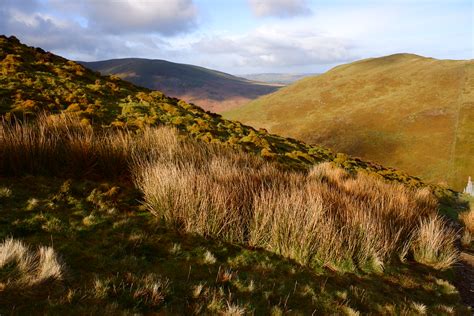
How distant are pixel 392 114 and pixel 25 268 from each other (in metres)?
87.9

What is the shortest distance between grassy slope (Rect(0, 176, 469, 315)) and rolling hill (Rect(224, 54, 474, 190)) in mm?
57468

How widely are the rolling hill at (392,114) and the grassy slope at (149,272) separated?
57468 mm

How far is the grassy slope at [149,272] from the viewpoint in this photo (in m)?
4.22

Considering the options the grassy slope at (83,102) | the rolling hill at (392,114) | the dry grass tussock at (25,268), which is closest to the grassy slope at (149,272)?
the dry grass tussock at (25,268)

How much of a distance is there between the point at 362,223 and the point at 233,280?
147 inches

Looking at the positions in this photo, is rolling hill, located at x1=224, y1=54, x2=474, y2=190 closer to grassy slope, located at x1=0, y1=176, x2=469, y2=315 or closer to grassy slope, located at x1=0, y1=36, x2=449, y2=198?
grassy slope, located at x1=0, y1=36, x2=449, y2=198

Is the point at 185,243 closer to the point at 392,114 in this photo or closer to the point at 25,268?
the point at 25,268

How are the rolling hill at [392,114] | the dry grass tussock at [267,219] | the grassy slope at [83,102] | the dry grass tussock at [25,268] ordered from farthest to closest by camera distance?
1. the rolling hill at [392,114]
2. the grassy slope at [83,102]
3. the dry grass tussock at [267,219]
4. the dry grass tussock at [25,268]

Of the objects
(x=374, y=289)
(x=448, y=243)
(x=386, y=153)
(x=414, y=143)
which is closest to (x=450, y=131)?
(x=414, y=143)

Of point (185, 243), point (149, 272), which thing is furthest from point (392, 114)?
point (149, 272)

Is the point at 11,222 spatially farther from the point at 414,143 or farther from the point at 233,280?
the point at 414,143

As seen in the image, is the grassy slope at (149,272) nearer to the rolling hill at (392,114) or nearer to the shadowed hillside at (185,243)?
the shadowed hillside at (185,243)

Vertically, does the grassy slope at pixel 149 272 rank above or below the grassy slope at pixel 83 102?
below

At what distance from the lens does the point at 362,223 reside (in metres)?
7.57
